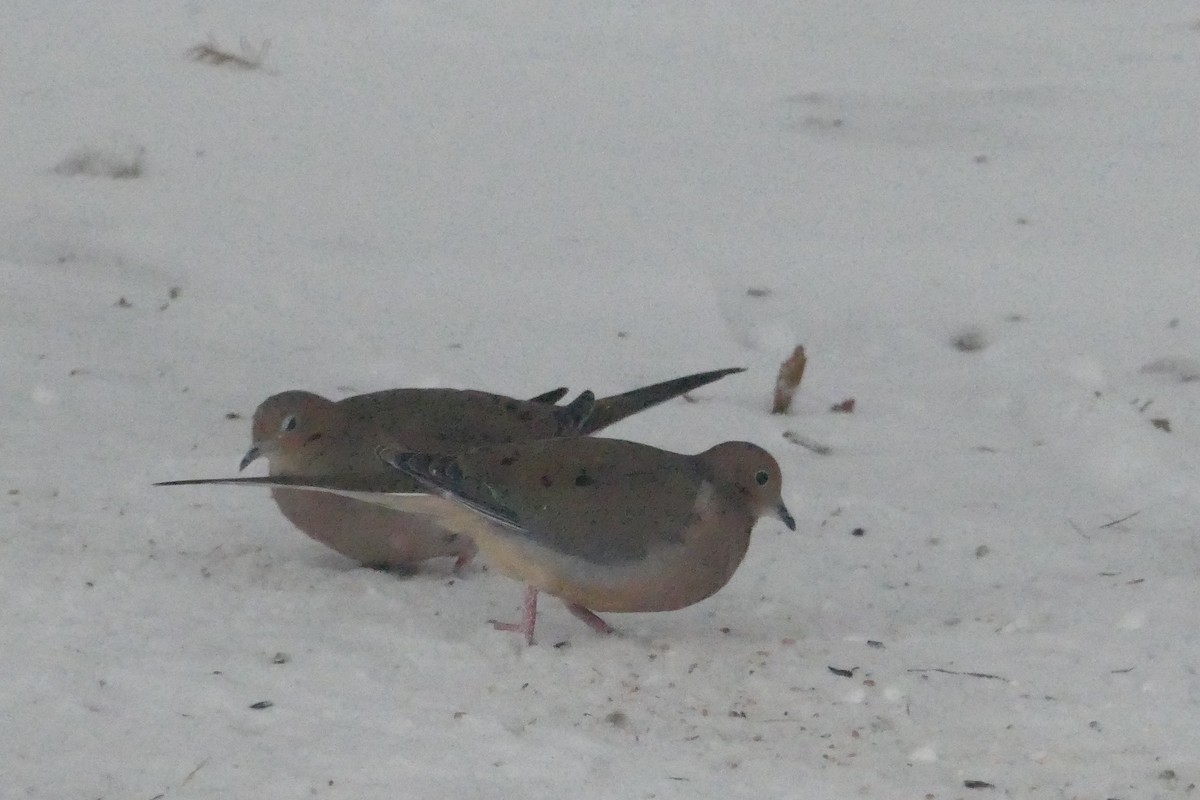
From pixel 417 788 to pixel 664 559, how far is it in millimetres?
925

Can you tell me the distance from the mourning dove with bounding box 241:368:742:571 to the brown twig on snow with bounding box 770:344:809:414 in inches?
35.6

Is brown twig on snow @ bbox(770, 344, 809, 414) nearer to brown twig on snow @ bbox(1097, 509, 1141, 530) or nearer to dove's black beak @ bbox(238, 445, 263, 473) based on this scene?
brown twig on snow @ bbox(1097, 509, 1141, 530)

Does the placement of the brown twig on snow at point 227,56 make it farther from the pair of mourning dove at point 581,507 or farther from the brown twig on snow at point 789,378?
the pair of mourning dove at point 581,507

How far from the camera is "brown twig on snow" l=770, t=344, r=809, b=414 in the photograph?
5223 mm

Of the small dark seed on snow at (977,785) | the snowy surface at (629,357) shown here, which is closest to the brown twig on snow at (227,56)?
the snowy surface at (629,357)

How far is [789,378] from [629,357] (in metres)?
0.58

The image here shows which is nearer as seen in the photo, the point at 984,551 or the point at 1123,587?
the point at 1123,587

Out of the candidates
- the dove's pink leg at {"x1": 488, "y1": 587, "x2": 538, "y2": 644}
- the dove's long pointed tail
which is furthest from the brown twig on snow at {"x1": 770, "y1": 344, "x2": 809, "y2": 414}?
the dove's pink leg at {"x1": 488, "y1": 587, "x2": 538, "y2": 644}

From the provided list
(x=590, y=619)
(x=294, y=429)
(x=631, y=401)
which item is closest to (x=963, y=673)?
(x=590, y=619)

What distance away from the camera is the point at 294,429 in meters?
4.19

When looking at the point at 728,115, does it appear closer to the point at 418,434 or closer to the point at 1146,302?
the point at 1146,302

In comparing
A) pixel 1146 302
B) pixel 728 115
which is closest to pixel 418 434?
pixel 1146 302

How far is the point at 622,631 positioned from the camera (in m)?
3.92

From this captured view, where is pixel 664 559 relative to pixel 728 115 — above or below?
above
